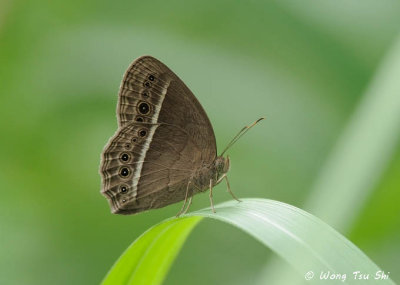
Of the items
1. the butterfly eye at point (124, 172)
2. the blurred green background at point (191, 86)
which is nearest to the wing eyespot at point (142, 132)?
the butterfly eye at point (124, 172)

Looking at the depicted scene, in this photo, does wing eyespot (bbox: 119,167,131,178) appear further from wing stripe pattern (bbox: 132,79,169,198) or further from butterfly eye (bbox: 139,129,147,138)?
butterfly eye (bbox: 139,129,147,138)

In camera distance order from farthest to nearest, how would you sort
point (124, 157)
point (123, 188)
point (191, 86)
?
point (191, 86), point (124, 157), point (123, 188)

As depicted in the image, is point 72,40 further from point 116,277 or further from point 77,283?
point 116,277

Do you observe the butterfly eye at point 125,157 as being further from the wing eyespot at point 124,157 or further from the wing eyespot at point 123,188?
the wing eyespot at point 123,188

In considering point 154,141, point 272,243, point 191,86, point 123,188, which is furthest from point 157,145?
point 191,86

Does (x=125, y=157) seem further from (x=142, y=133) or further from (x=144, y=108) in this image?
(x=144, y=108)
